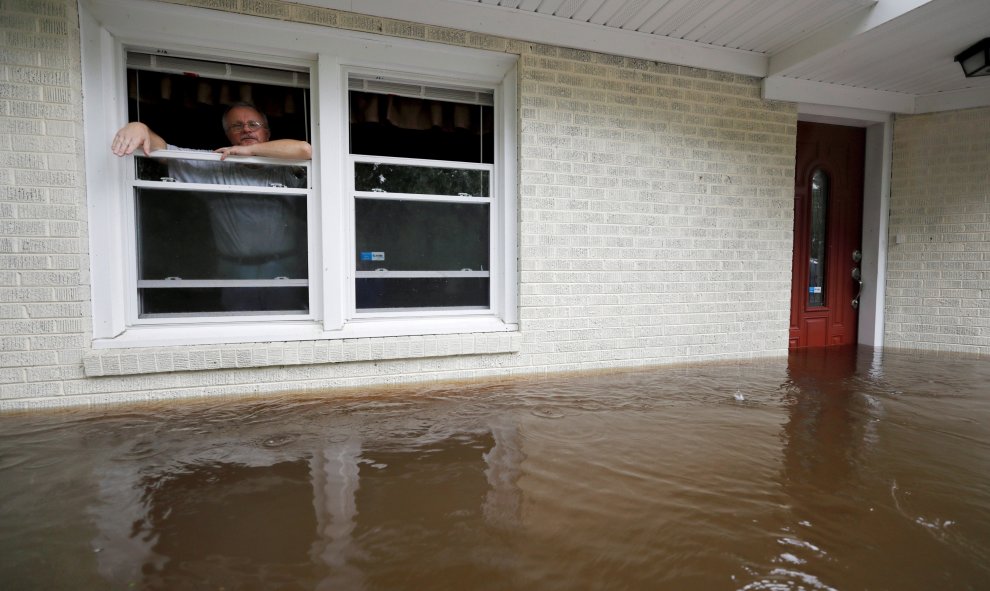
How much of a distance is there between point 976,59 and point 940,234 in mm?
1842

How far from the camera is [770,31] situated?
3844 millimetres

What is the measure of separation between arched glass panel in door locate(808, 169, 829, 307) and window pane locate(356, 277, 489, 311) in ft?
12.2

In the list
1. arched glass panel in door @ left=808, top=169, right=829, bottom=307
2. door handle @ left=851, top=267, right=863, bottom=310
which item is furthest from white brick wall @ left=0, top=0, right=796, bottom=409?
door handle @ left=851, top=267, right=863, bottom=310

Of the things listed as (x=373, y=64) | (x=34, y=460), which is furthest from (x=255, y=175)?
(x=34, y=460)

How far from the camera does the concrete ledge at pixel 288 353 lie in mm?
2934

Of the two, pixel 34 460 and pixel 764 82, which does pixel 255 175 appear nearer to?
pixel 34 460

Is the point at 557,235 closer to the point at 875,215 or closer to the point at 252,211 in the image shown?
the point at 252,211

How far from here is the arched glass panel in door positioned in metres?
5.24

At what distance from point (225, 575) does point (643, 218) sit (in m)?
3.62

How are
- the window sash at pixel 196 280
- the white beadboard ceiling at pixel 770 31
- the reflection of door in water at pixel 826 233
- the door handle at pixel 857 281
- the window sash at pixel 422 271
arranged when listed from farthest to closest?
the door handle at pixel 857 281 → the reflection of door in water at pixel 826 233 → the window sash at pixel 422 271 → the white beadboard ceiling at pixel 770 31 → the window sash at pixel 196 280

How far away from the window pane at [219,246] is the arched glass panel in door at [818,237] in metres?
5.03

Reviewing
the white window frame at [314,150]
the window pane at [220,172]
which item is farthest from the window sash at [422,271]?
the window pane at [220,172]

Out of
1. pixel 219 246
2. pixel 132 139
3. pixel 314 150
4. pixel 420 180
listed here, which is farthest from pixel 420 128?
pixel 132 139

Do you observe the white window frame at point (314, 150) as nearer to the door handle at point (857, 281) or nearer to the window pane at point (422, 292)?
the window pane at point (422, 292)
